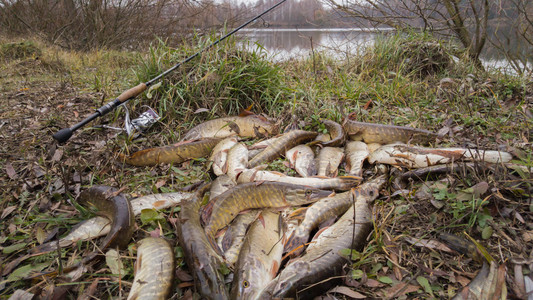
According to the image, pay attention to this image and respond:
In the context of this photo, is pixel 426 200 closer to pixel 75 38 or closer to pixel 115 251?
pixel 115 251

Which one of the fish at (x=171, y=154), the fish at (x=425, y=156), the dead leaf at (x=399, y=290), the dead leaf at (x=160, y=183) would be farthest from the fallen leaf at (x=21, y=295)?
the fish at (x=425, y=156)

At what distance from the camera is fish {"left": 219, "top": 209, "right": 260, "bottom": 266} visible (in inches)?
73.7

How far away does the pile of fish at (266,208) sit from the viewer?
62.1 inches

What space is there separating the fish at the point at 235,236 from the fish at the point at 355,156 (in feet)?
3.16

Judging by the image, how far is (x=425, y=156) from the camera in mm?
2510

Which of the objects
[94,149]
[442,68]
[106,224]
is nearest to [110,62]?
[94,149]

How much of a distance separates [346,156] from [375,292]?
149cm

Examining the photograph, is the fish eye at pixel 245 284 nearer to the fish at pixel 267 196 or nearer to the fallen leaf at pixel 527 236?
the fish at pixel 267 196

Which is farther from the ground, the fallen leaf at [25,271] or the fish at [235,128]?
the fish at [235,128]

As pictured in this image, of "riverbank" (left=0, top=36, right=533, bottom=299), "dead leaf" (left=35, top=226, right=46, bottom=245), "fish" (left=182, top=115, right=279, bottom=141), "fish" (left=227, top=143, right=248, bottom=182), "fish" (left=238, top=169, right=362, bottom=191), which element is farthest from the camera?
"fish" (left=182, top=115, right=279, bottom=141)

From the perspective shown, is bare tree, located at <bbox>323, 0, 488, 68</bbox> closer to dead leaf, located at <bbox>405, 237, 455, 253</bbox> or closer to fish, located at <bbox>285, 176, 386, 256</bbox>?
fish, located at <bbox>285, 176, 386, 256</bbox>

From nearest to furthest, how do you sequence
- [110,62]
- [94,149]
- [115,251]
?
[115,251] → [94,149] → [110,62]

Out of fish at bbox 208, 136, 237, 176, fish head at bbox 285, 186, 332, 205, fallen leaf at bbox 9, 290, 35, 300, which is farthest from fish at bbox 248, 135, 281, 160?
fallen leaf at bbox 9, 290, 35, 300

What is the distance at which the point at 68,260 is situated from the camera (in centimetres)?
190
